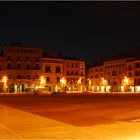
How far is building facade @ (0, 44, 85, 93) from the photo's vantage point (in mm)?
110769

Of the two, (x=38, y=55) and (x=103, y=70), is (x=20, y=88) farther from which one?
(x=103, y=70)

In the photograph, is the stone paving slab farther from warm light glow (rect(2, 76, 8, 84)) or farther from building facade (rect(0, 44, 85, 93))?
building facade (rect(0, 44, 85, 93))

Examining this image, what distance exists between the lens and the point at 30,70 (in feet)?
374

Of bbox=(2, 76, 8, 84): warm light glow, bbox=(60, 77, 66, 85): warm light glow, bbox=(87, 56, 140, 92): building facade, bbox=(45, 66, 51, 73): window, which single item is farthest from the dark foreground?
bbox=(60, 77, 66, 85): warm light glow

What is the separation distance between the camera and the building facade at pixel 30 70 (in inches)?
4361

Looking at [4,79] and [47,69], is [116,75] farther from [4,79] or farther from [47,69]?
[4,79]

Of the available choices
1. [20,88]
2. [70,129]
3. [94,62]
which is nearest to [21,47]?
[20,88]

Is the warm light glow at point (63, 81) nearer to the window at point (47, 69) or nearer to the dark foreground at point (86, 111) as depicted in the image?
the window at point (47, 69)

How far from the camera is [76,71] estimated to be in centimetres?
12862

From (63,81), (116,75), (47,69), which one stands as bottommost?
(63,81)

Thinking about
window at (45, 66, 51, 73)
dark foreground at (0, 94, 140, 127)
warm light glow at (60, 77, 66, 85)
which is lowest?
dark foreground at (0, 94, 140, 127)

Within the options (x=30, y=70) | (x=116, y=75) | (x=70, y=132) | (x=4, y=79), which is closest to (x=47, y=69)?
(x=30, y=70)

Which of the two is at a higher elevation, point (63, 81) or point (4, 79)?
point (4, 79)

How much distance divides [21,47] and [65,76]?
21.1 metres
